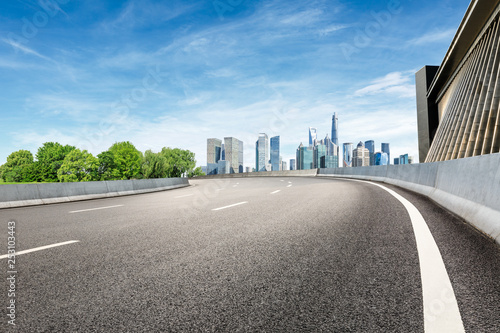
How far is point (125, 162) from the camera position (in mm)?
89625

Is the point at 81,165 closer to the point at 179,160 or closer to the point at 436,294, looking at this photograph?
the point at 179,160

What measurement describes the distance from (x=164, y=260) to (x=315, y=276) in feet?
5.45

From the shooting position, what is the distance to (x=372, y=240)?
414cm

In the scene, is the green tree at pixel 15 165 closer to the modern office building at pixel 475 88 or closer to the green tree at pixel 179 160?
the green tree at pixel 179 160

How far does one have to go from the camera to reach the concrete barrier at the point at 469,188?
4500 mm

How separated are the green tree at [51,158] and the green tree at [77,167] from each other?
508cm

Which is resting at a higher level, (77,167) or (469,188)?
(77,167)

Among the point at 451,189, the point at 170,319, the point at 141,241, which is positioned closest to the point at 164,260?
the point at 141,241

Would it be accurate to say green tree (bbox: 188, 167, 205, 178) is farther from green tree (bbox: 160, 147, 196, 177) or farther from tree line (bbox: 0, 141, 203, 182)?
tree line (bbox: 0, 141, 203, 182)

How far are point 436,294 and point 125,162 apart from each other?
95.1m

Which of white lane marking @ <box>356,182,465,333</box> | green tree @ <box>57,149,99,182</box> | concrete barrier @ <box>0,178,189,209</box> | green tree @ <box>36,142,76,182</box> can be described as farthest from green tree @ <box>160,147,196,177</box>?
white lane marking @ <box>356,182,465,333</box>

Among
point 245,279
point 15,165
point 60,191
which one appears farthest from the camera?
point 15,165

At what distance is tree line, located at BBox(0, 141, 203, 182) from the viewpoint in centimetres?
8206

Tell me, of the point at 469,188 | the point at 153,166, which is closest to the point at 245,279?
the point at 469,188
